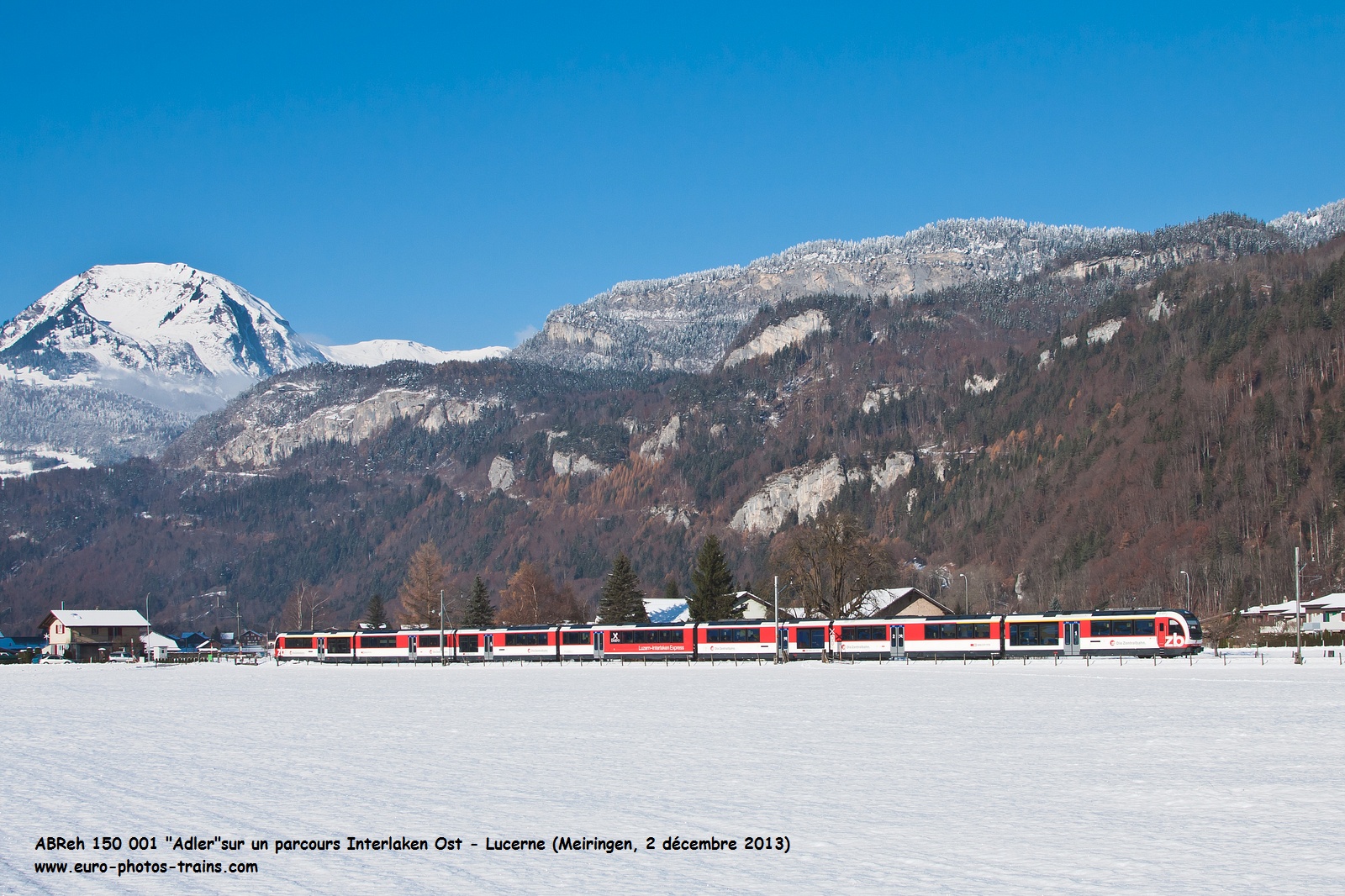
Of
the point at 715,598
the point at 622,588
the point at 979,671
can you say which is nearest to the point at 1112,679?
the point at 979,671

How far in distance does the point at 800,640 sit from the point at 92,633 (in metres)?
102

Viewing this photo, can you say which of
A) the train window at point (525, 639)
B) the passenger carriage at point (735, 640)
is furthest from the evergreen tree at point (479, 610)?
the passenger carriage at point (735, 640)

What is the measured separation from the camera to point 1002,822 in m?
21.3

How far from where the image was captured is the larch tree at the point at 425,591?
5960 inches

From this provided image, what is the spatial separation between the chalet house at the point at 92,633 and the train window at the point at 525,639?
220ft

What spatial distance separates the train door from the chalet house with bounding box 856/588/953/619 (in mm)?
37423

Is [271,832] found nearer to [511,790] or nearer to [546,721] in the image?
[511,790]

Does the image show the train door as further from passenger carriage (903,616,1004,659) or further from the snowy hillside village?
the snowy hillside village

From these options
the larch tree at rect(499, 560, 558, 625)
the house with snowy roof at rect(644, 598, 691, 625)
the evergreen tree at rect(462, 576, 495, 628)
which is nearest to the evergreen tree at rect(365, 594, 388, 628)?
the larch tree at rect(499, 560, 558, 625)

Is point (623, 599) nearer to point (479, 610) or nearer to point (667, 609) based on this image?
point (479, 610)

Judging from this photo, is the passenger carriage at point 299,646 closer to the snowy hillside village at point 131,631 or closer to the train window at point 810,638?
the snowy hillside village at point 131,631

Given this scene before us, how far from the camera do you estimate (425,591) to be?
152500mm

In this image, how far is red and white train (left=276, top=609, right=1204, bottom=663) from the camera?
82.5 meters

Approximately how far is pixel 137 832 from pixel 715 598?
9087 cm
